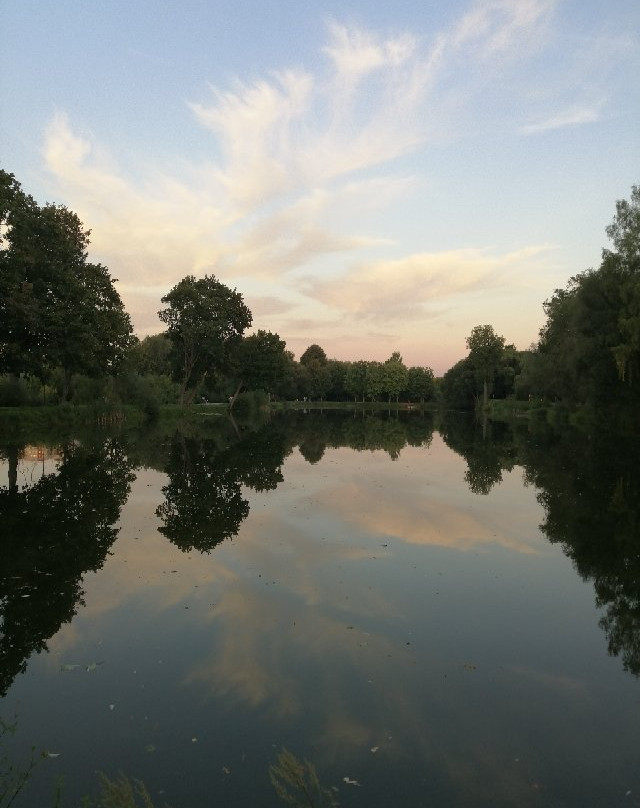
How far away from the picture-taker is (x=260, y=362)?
87.0 meters

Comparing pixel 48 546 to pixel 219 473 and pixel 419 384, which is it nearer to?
pixel 219 473

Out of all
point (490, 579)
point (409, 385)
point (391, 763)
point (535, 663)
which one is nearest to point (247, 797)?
point (391, 763)

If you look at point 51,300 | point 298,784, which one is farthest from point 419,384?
point 298,784

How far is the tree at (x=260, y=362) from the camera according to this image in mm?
85688

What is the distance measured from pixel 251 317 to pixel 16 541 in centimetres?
6190

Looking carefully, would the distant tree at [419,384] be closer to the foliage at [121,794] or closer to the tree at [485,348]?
the tree at [485,348]

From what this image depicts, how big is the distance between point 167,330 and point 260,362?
22.9 m

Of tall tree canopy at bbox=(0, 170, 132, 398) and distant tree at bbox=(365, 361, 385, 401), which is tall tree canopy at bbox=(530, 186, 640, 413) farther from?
distant tree at bbox=(365, 361, 385, 401)

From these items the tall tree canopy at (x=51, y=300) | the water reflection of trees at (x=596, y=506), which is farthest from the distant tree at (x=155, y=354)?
the water reflection of trees at (x=596, y=506)

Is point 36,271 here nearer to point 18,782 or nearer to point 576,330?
point 18,782

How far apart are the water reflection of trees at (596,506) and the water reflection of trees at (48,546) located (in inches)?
310

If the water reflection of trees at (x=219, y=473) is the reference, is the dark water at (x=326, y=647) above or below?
below

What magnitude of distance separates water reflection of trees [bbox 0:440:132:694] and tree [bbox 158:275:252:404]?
146ft

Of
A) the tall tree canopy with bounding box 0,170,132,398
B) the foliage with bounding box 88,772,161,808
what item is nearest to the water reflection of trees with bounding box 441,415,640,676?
the foliage with bounding box 88,772,161,808
